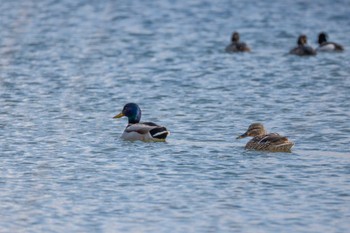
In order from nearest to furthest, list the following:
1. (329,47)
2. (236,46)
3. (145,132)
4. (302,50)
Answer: (145,132)
(302,50)
(236,46)
(329,47)

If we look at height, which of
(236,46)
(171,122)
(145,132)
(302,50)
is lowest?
(171,122)

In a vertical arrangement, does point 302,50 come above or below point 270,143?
above

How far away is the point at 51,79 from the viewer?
3081 centimetres

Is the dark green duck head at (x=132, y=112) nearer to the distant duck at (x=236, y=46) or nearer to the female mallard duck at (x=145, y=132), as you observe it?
the female mallard duck at (x=145, y=132)

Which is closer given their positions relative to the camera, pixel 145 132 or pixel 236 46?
pixel 145 132

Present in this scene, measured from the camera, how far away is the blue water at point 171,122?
17078mm

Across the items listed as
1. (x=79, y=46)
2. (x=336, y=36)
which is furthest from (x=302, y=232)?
(x=336, y=36)

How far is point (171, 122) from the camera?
25.0 meters

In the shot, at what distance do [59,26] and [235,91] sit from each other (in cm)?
1446

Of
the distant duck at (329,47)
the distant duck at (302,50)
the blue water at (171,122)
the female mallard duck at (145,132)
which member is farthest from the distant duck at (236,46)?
the female mallard duck at (145,132)

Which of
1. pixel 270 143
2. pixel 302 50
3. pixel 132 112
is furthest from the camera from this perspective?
pixel 302 50

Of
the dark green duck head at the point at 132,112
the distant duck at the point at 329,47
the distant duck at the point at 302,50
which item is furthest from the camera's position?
the distant duck at the point at 329,47

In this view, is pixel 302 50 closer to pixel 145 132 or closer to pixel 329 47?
pixel 329 47

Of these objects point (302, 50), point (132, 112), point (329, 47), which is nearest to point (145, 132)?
point (132, 112)
